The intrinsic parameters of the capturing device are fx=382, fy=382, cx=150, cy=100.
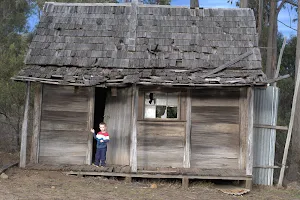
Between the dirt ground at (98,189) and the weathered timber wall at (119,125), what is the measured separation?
0.78 meters

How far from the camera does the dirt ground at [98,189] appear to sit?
8617 mm

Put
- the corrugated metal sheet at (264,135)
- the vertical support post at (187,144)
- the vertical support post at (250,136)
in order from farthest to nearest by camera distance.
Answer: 1. the corrugated metal sheet at (264,135)
2. the vertical support post at (187,144)
3. the vertical support post at (250,136)

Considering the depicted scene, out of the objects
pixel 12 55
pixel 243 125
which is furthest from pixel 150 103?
pixel 12 55

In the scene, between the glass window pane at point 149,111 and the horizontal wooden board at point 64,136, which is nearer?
the glass window pane at point 149,111

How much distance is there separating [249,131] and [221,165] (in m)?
1.29

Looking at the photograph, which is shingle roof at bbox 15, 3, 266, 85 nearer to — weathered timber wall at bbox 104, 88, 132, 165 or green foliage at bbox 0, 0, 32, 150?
weathered timber wall at bbox 104, 88, 132, 165

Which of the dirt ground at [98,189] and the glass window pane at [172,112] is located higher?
the glass window pane at [172,112]

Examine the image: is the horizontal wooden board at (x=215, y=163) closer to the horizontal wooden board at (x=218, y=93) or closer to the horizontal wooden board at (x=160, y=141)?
the horizontal wooden board at (x=160, y=141)

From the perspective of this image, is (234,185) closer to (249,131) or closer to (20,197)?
(249,131)

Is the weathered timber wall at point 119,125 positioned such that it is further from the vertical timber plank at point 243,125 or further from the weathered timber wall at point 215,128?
the vertical timber plank at point 243,125

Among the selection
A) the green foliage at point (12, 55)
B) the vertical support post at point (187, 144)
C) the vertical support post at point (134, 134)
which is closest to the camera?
the vertical support post at point (134, 134)

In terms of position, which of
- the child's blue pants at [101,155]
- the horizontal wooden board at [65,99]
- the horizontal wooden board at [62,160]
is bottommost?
the horizontal wooden board at [62,160]

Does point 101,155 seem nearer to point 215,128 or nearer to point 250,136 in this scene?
point 215,128

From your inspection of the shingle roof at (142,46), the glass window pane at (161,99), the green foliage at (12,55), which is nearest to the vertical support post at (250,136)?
the shingle roof at (142,46)
